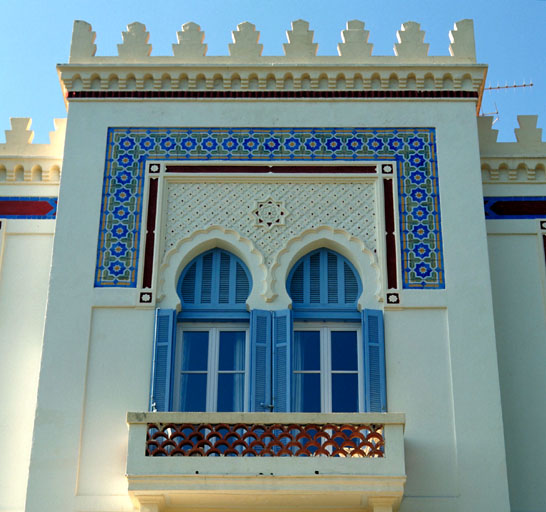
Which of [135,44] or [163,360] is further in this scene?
[135,44]

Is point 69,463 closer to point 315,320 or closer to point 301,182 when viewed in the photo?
point 315,320

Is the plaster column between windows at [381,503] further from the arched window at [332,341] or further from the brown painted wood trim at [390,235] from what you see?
the brown painted wood trim at [390,235]

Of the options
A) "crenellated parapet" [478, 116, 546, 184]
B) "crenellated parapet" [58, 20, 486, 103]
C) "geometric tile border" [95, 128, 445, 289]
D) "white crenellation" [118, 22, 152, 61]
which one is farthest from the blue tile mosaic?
"white crenellation" [118, 22, 152, 61]

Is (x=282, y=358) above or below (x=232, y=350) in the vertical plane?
below

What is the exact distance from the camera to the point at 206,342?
40.9ft

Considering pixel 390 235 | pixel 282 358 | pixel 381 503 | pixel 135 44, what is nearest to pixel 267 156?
pixel 390 235

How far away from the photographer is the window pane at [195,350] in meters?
12.3

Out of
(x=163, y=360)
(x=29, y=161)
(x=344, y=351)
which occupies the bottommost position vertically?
(x=163, y=360)

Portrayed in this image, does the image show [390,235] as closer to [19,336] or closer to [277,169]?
[277,169]

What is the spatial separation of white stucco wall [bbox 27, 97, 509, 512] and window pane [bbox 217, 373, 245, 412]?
0.79 metres

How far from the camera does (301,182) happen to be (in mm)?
13094

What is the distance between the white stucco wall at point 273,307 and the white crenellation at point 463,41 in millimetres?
735

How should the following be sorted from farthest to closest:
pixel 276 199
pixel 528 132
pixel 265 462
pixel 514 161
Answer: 1. pixel 528 132
2. pixel 514 161
3. pixel 276 199
4. pixel 265 462

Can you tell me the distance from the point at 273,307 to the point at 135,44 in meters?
3.80
